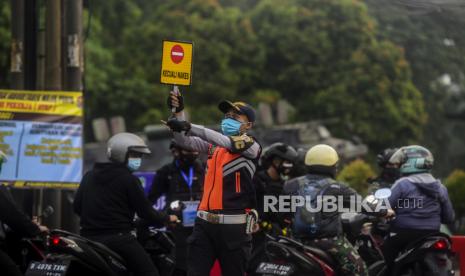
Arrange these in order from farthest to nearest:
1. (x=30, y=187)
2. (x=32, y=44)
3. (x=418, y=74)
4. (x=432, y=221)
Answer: (x=418, y=74)
(x=32, y=44)
(x=30, y=187)
(x=432, y=221)

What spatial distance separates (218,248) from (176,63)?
1.60 m

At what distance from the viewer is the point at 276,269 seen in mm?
9219

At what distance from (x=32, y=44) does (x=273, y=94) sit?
2549 centimetres

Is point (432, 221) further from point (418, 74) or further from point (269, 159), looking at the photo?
point (418, 74)

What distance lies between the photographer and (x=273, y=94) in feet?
129

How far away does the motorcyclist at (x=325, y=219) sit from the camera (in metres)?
9.54

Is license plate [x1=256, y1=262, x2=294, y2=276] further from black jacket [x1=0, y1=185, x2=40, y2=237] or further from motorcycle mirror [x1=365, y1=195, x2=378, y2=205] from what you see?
black jacket [x1=0, y1=185, x2=40, y2=237]

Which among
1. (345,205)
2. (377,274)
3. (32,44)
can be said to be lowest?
(377,274)

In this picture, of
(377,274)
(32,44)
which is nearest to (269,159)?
(377,274)

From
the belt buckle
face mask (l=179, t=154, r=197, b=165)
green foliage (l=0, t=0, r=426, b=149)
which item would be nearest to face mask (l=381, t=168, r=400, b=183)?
face mask (l=179, t=154, r=197, b=165)

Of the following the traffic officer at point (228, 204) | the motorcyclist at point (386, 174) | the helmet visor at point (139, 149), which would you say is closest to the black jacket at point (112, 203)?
the helmet visor at point (139, 149)

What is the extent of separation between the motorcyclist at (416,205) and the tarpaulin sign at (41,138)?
13.9ft

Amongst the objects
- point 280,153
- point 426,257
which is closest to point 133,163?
point 280,153

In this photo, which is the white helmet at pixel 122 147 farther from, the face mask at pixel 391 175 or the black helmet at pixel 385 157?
the face mask at pixel 391 175
